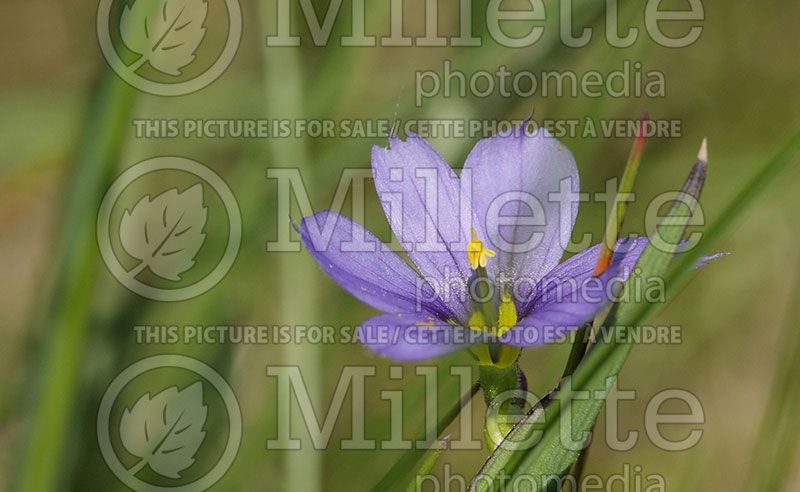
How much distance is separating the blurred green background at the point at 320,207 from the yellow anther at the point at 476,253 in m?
0.26

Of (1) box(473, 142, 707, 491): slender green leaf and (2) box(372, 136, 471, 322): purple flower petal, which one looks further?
(2) box(372, 136, 471, 322): purple flower petal

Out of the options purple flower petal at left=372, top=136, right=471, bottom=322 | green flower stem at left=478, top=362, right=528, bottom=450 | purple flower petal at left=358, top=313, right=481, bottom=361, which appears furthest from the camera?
purple flower petal at left=372, top=136, right=471, bottom=322

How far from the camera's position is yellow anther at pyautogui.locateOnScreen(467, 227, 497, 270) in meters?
0.81

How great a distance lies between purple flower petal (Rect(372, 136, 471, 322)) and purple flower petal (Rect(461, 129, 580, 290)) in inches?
0.9

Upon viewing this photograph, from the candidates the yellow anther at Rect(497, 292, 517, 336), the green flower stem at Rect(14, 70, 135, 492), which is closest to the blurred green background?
the green flower stem at Rect(14, 70, 135, 492)

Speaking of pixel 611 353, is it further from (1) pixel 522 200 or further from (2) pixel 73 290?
(2) pixel 73 290

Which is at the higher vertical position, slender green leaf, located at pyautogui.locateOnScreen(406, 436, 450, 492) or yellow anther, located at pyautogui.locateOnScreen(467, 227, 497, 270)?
yellow anther, located at pyautogui.locateOnScreen(467, 227, 497, 270)

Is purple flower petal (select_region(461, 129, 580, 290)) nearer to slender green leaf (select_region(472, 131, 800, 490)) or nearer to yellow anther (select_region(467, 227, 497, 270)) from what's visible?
yellow anther (select_region(467, 227, 497, 270))

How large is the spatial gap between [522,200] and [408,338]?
10.4 inches

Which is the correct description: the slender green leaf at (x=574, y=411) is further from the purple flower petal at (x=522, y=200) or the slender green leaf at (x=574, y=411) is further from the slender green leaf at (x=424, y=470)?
the purple flower petal at (x=522, y=200)

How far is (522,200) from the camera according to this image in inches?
32.6

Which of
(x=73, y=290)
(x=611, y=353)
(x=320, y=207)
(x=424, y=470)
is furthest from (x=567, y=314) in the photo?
(x=320, y=207)

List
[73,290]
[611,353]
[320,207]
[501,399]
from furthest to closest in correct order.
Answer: [320,207] → [73,290] → [501,399] → [611,353]

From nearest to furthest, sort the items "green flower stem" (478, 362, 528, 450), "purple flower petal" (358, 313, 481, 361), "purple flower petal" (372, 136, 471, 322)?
"purple flower petal" (358, 313, 481, 361)
"green flower stem" (478, 362, 528, 450)
"purple flower petal" (372, 136, 471, 322)
